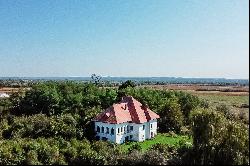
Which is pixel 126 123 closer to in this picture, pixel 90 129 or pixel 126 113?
pixel 126 113

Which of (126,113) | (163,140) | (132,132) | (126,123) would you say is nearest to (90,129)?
(126,123)

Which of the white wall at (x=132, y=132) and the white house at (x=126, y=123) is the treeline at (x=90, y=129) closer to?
the white house at (x=126, y=123)

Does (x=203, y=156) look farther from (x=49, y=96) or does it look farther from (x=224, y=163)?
(x=49, y=96)

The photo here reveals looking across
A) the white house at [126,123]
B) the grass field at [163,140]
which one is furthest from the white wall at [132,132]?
the grass field at [163,140]

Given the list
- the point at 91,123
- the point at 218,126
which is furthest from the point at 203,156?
the point at 91,123

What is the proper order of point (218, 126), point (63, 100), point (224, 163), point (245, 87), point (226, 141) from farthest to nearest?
1. point (63, 100)
2. point (218, 126)
3. point (226, 141)
4. point (224, 163)
5. point (245, 87)

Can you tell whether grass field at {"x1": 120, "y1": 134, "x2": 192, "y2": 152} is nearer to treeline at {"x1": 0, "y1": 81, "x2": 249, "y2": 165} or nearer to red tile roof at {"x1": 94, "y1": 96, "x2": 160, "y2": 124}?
red tile roof at {"x1": 94, "y1": 96, "x2": 160, "y2": 124}

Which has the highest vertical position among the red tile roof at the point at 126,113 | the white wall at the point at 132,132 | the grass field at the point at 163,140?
the red tile roof at the point at 126,113
